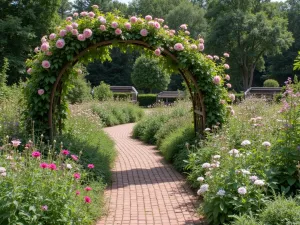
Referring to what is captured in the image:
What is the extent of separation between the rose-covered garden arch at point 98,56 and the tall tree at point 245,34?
85.3ft

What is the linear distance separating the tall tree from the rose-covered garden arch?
26000mm

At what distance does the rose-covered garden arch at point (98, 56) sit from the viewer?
6871 mm

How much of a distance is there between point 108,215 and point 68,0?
44.7 metres

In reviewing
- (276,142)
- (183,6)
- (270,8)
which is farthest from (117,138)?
(183,6)

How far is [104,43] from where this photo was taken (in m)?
7.11

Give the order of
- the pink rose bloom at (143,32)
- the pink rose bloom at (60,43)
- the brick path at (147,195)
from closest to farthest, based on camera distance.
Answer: the brick path at (147,195), the pink rose bloom at (60,43), the pink rose bloom at (143,32)

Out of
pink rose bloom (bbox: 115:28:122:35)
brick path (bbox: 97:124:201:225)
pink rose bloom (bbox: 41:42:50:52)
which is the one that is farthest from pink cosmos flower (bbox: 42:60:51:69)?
brick path (bbox: 97:124:201:225)

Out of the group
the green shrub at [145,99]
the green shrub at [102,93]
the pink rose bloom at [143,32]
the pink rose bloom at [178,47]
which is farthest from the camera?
the green shrub at [145,99]

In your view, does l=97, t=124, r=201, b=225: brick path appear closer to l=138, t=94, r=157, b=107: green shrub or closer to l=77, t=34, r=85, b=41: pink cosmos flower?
l=77, t=34, r=85, b=41: pink cosmos flower

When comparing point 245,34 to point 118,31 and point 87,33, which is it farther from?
point 87,33

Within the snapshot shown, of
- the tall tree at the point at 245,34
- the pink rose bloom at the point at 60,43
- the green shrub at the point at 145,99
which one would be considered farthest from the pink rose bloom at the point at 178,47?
the tall tree at the point at 245,34

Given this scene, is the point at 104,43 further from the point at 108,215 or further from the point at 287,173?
the point at 287,173

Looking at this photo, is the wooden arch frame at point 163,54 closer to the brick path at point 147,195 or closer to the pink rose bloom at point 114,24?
the pink rose bloom at point 114,24

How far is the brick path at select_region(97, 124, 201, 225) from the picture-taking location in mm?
4758
